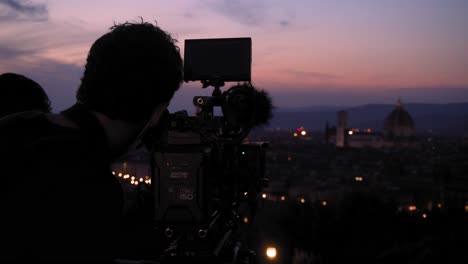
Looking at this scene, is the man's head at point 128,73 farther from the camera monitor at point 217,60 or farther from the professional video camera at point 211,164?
the camera monitor at point 217,60

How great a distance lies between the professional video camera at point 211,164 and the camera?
3033 millimetres

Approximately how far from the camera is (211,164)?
3.15 metres

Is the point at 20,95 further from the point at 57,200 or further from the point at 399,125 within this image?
the point at 399,125

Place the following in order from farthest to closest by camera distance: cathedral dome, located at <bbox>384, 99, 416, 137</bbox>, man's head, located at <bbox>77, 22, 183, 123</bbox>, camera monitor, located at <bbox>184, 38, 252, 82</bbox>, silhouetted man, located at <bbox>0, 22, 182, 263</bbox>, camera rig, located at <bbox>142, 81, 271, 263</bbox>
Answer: cathedral dome, located at <bbox>384, 99, 416, 137</bbox> → camera monitor, located at <bbox>184, 38, 252, 82</bbox> → camera rig, located at <bbox>142, 81, 271, 263</bbox> → man's head, located at <bbox>77, 22, 183, 123</bbox> → silhouetted man, located at <bbox>0, 22, 182, 263</bbox>

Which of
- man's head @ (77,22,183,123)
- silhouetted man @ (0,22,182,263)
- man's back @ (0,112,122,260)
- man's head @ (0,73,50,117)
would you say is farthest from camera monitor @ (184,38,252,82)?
man's back @ (0,112,122,260)

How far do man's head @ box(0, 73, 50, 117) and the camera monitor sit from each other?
186cm

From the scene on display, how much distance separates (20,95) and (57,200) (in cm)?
89

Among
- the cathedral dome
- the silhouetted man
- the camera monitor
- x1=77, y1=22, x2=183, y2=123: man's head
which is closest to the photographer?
the silhouetted man

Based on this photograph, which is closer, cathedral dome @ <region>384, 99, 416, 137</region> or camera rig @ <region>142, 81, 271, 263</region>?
camera rig @ <region>142, 81, 271, 263</region>

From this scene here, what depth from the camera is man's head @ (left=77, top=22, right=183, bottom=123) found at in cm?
101

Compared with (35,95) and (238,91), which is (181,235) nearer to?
(238,91)

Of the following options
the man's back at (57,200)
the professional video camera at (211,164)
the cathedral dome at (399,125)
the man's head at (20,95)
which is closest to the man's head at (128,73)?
the man's back at (57,200)

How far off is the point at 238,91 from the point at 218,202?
2.44ft

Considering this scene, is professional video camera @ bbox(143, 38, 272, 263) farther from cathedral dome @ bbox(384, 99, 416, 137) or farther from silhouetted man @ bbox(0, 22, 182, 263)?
cathedral dome @ bbox(384, 99, 416, 137)
